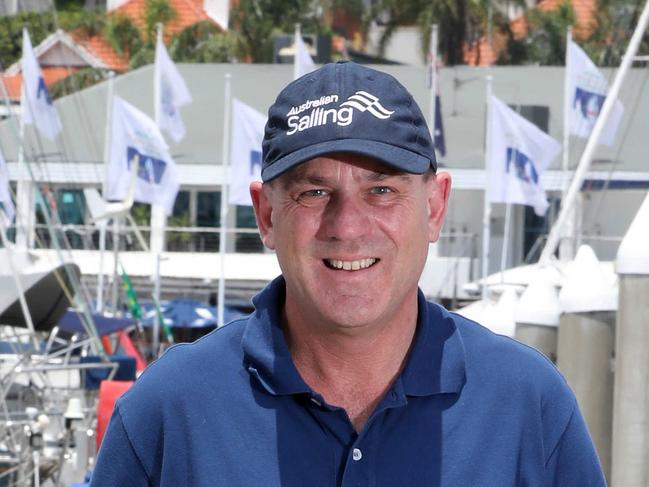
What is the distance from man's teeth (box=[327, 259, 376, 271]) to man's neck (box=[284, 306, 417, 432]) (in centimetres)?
11

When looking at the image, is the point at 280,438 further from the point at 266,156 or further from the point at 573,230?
the point at 573,230

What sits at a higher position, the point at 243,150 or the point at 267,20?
the point at 267,20

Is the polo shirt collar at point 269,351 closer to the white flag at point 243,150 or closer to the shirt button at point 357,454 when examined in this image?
the shirt button at point 357,454

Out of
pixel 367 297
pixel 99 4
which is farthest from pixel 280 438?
pixel 99 4

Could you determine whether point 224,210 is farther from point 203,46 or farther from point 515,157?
point 203,46

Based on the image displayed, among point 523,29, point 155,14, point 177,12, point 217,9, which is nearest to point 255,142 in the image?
point 155,14

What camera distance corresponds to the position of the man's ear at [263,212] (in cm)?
279

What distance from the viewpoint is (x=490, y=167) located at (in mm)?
26766

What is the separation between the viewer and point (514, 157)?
86.7 feet

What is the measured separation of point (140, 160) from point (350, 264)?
25.9 metres

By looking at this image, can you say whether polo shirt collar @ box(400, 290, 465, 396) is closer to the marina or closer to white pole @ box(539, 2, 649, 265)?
the marina

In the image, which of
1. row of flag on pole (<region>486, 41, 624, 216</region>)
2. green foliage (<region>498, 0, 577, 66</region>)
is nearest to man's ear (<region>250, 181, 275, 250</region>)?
row of flag on pole (<region>486, 41, 624, 216</region>)

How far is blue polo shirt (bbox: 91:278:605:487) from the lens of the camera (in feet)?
8.66

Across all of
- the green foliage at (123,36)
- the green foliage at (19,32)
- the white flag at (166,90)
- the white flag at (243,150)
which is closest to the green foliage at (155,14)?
the green foliage at (123,36)
